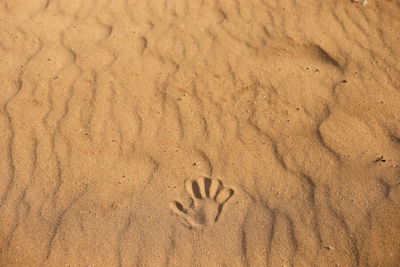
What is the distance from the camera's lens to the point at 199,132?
3.64 meters

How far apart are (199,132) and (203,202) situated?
62cm

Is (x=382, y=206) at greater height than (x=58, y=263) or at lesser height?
greater

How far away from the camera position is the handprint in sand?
3.19 meters

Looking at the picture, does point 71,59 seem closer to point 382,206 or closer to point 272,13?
point 272,13

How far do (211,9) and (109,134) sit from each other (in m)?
1.79

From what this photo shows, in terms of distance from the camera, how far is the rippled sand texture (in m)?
3.09

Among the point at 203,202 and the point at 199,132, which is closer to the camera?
the point at 203,202

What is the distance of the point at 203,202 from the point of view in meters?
3.26

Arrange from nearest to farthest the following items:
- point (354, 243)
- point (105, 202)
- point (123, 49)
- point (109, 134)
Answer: point (354, 243) → point (105, 202) → point (109, 134) → point (123, 49)

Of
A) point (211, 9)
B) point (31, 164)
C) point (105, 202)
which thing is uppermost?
point (211, 9)

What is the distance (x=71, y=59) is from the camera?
4.18 m

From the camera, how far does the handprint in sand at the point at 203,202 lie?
125 inches

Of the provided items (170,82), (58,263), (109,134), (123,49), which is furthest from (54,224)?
(123,49)

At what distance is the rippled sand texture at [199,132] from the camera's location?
309 centimetres
